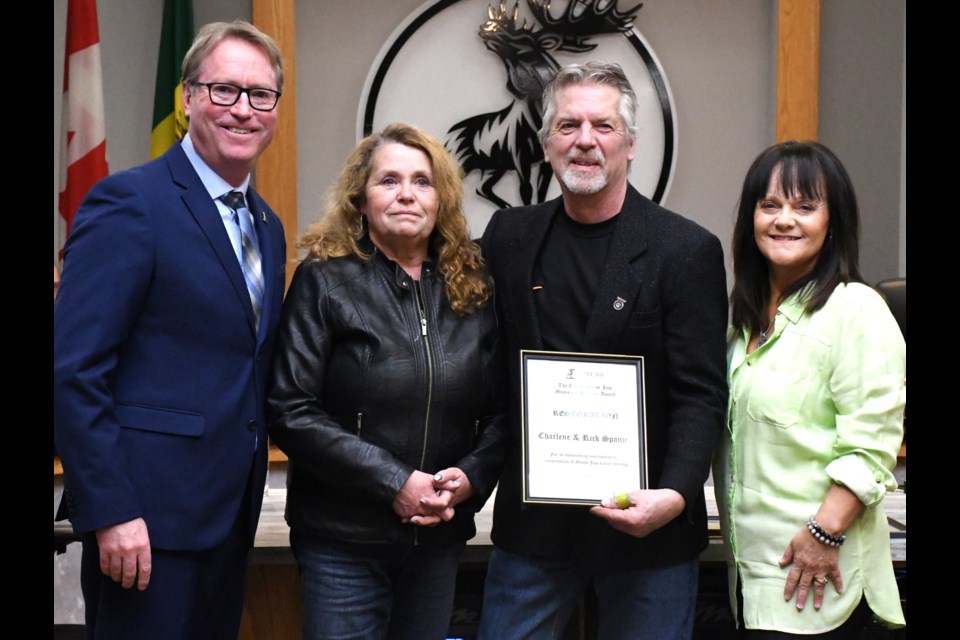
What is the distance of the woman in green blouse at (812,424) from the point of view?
200 cm

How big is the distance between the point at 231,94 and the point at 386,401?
2.28ft

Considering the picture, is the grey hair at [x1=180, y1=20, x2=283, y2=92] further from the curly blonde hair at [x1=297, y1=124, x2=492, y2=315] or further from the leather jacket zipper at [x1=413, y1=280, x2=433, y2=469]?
the leather jacket zipper at [x1=413, y1=280, x2=433, y2=469]

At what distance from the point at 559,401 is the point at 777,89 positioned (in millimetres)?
3293

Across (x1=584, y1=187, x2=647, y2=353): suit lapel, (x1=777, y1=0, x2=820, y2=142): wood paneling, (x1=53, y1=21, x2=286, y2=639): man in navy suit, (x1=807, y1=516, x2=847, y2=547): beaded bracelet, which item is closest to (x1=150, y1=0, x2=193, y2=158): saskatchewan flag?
(x1=53, y1=21, x2=286, y2=639): man in navy suit

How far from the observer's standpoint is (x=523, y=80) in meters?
4.94

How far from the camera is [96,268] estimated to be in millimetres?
1947

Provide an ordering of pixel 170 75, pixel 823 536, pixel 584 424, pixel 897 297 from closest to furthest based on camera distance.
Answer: pixel 823 536, pixel 584 424, pixel 897 297, pixel 170 75

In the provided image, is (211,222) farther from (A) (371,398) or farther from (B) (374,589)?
(B) (374,589)

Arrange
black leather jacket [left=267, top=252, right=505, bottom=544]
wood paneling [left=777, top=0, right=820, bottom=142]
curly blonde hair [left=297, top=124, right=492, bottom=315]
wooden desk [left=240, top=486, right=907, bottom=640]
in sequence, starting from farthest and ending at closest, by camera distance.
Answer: wood paneling [left=777, top=0, right=820, bottom=142]
wooden desk [left=240, top=486, right=907, bottom=640]
curly blonde hair [left=297, top=124, right=492, bottom=315]
black leather jacket [left=267, top=252, right=505, bottom=544]

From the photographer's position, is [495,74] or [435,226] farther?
[495,74]

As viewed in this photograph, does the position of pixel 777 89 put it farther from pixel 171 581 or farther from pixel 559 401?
pixel 171 581

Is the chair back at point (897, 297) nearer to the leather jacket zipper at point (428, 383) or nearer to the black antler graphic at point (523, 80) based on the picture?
the black antler graphic at point (523, 80)

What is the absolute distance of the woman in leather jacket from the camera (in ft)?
6.94

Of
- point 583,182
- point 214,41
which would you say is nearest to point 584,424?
point 583,182
